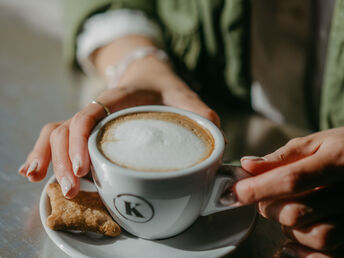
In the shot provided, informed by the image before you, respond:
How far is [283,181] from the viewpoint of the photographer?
441mm

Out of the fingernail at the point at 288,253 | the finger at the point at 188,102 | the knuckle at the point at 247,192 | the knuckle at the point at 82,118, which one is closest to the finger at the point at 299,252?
the fingernail at the point at 288,253

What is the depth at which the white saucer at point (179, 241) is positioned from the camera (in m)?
0.45

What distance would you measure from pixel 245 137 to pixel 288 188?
37 cm

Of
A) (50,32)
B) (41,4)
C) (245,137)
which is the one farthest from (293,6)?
(41,4)

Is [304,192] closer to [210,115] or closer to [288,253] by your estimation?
[288,253]

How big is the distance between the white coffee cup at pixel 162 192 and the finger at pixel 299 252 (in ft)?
0.37

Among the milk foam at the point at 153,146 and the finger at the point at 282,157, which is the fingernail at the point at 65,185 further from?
the finger at the point at 282,157

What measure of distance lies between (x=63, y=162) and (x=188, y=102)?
23cm

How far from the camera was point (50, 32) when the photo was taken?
1.30m

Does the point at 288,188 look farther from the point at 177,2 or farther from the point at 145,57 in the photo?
the point at 177,2

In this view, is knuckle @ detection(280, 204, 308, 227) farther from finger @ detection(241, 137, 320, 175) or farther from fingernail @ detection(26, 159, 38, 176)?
fingernail @ detection(26, 159, 38, 176)

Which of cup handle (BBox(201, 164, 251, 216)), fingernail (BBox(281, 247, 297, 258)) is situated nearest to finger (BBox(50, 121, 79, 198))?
cup handle (BBox(201, 164, 251, 216))

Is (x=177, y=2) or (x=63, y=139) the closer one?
(x=63, y=139)

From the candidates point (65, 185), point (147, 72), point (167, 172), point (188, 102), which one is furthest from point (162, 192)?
point (147, 72)
